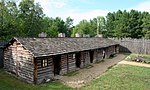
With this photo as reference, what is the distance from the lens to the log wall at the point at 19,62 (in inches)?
681

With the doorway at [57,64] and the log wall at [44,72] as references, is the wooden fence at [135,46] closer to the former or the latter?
the doorway at [57,64]

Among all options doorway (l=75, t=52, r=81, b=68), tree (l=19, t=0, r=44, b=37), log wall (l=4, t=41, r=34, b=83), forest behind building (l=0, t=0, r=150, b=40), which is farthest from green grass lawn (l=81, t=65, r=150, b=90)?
tree (l=19, t=0, r=44, b=37)

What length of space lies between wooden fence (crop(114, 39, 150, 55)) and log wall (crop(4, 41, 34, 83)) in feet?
96.3

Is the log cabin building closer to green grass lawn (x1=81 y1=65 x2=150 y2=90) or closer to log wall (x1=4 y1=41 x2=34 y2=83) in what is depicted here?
log wall (x1=4 y1=41 x2=34 y2=83)

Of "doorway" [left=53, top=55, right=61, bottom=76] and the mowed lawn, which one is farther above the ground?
"doorway" [left=53, top=55, right=61, bottom=76]

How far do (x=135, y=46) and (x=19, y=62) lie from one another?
1182 inches

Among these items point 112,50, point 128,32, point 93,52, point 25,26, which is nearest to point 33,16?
point 25,26

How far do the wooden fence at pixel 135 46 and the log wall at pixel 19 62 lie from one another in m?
29.3

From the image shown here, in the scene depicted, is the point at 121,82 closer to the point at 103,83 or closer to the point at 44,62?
the point at 103,83

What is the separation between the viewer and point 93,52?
28.4 m

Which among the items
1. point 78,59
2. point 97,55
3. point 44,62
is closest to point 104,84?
point 44,62

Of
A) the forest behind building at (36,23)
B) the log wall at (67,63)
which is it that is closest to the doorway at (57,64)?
the log wall at (67,63)

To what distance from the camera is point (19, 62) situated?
19.0 meters

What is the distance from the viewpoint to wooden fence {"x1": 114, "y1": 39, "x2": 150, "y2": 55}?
40719mm
